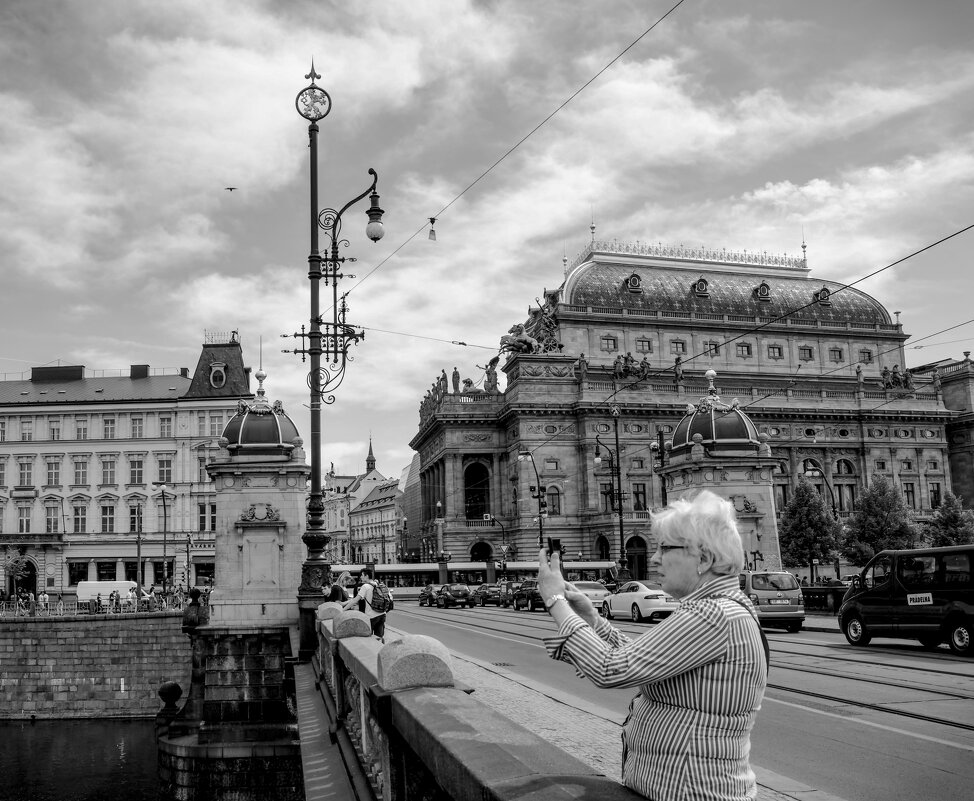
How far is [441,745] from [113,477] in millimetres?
72243

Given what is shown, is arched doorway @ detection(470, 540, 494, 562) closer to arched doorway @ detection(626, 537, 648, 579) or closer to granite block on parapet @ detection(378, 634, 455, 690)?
arched doorway @ detection(626, 537, 648, 579)

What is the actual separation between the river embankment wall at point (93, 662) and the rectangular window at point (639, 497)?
4115 centimetres

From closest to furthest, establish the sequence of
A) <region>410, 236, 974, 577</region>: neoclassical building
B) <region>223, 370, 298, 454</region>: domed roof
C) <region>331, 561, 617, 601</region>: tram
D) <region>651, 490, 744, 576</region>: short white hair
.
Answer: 1. <region>651, 490, 744, 576</region>: short white hair
2. <region>223, 370, 298, 454</region>: domed roof
3. <region>331, 561, 617, 601</region>: tram
4. <region>410, 236, 974, 577</region>: neoclassical building

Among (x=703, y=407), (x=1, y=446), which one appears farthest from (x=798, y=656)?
(x=1, y=446)

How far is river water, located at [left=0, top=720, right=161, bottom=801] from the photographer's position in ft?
94.2

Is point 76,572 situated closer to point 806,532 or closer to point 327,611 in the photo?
point 806,532

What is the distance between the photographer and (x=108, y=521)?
69.4 metres

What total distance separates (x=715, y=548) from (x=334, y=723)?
8265 millimetres

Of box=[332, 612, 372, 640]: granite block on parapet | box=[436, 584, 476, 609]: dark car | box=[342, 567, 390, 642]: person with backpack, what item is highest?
box=[332, 612, 372, 640]: granite block on parapet

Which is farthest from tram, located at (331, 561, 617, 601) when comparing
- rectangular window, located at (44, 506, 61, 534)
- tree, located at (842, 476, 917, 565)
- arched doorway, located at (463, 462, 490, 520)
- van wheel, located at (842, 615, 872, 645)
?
van wheel, located at (842, 615, 872, 645)

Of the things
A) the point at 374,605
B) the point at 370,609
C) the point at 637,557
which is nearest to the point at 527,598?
the point at 374,605

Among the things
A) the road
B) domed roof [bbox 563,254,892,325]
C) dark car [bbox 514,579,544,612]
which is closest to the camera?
the road

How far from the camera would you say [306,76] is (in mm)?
20031

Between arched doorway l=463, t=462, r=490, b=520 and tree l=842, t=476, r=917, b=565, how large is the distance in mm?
32888
